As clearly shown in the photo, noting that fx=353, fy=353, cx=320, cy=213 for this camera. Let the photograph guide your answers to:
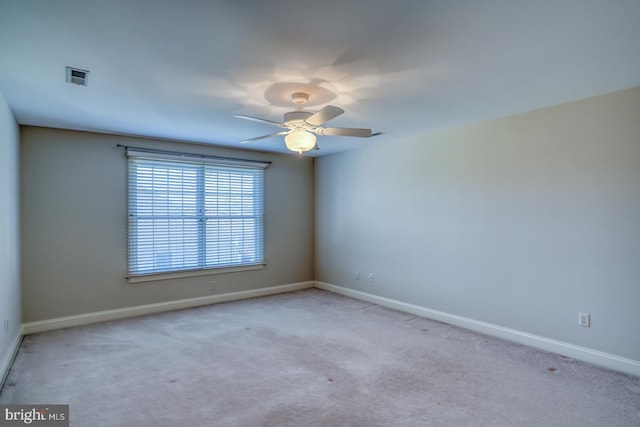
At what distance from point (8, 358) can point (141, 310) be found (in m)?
1.60

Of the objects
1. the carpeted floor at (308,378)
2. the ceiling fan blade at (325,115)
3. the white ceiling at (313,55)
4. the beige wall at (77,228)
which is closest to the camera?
the white ceiling at (313,55)

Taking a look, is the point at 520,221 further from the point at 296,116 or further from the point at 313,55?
the point at 313,55

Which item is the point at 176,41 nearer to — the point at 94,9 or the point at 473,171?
the point at 94,9

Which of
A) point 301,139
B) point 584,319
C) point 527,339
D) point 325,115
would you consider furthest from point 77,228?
point 584,319

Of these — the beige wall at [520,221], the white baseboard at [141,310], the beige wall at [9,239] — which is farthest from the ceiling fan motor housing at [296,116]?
the white baseboard at [141,310]

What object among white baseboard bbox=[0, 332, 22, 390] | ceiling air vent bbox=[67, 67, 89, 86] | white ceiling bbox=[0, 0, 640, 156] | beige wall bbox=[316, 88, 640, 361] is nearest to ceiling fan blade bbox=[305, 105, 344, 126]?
white ceiling bbox=[0, 0, 640, 156]

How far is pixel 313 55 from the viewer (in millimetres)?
2260

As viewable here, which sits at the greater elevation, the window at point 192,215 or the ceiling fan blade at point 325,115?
the ceiling fan blade at point 325,115

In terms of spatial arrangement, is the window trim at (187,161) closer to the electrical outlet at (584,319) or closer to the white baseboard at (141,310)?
the white baseboard at (141,310)

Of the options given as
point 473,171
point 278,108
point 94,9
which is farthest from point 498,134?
point 94,9

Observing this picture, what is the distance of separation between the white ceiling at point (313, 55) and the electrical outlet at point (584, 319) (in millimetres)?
1967

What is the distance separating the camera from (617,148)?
3.04 m

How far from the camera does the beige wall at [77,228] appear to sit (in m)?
3.98

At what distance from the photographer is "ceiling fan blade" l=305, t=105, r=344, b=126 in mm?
2471
